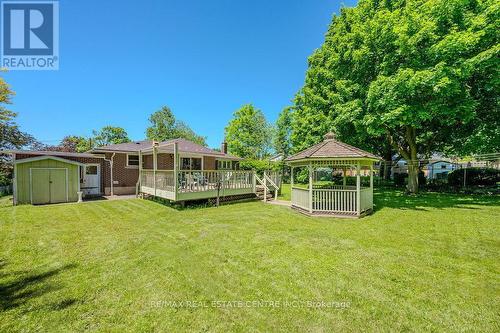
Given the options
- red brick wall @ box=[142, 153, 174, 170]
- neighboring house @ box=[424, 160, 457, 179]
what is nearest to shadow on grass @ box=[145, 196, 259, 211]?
red brick wall @ box=[142, 153, 174, 170]

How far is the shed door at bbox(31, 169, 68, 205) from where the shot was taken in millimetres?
11516

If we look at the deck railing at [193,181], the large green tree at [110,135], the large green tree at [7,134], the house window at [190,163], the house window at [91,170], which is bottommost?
the deck railing at [193,181]

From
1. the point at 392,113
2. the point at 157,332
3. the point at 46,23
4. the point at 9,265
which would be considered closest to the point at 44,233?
the point at 9,265

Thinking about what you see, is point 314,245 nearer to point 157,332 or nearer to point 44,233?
point 157,332

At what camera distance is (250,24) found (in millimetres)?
15555

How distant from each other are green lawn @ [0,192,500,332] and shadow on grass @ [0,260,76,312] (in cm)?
2

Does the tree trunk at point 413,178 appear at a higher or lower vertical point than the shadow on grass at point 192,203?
higher

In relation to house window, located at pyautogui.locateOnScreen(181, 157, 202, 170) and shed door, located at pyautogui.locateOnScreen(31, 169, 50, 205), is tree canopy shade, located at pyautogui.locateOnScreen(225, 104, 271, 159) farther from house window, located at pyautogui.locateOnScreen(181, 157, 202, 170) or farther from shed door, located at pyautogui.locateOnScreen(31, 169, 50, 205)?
shed door, located at pyautogui.locateOnScreen(31, 169, 50, 205)

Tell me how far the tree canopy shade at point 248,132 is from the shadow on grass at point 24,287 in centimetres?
3043

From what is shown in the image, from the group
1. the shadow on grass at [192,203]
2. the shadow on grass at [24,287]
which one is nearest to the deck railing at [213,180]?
the shadow on grass at [192,203]

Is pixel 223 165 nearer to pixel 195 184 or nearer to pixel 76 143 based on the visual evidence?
pixel 195 184

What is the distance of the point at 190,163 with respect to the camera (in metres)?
16.5

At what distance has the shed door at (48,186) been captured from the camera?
11.5 metres

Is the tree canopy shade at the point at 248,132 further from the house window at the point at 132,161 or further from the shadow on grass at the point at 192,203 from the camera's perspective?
the shadow on grass at the point at 192,203
